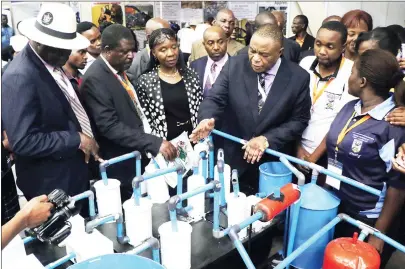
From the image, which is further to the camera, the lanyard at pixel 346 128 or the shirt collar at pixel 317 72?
the shirt collar at pixel 317 72

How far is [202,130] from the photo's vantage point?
2.21 metres

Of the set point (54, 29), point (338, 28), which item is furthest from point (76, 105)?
point (338, 28)

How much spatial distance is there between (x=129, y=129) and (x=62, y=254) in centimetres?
88

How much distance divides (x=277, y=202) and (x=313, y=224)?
0.43m

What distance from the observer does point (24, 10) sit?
5066 mm

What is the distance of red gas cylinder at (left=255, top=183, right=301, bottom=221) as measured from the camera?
1488 mm

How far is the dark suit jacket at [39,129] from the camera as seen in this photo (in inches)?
69.8

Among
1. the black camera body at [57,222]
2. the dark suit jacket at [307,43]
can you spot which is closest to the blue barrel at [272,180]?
the black camera body at [57,222]

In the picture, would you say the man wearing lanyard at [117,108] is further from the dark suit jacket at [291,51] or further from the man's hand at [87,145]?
the dark suit jacket at [291,51]

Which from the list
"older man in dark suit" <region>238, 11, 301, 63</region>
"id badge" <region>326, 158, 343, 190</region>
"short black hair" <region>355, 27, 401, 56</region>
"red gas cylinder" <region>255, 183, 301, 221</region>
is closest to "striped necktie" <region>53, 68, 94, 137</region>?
"red gas cylinder" <region>255, 183, 301, 221</region>

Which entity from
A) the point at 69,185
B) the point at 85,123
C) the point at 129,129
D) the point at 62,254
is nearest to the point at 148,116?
the point at 129,129

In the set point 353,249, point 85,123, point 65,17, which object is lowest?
point 353,249

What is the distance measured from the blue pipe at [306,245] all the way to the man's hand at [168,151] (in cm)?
91

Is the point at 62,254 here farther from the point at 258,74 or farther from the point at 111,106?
the point at 258,74
